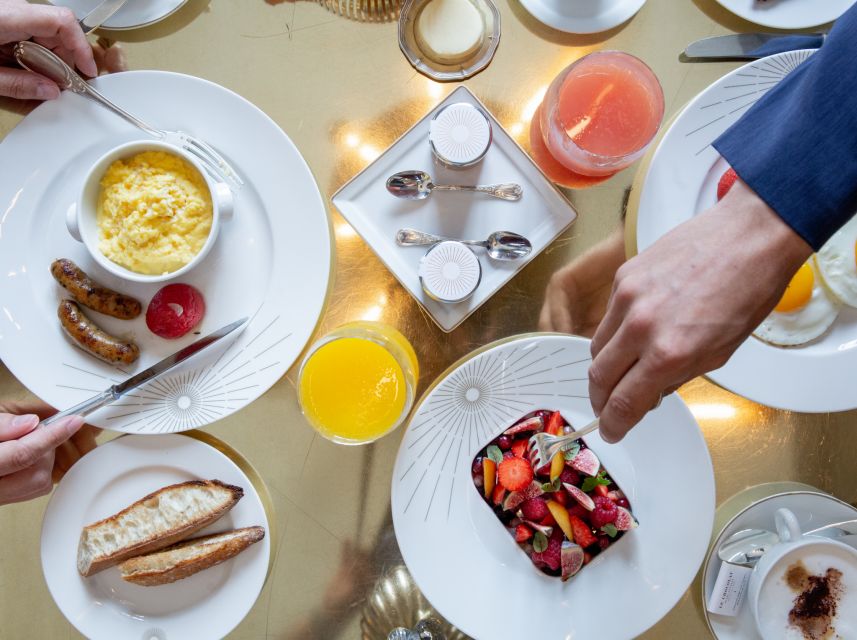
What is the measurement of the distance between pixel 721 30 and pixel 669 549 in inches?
45.5

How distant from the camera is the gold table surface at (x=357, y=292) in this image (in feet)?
4.87

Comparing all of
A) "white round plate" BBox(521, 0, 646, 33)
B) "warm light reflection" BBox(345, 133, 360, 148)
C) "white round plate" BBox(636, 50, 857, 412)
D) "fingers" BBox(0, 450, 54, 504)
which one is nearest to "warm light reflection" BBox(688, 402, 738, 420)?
"white round plate" BBox(636, 50, 857, 412)

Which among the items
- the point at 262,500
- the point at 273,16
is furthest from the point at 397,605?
the point at 273,16

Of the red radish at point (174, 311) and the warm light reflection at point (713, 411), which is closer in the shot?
the red radish at point (174, 311)

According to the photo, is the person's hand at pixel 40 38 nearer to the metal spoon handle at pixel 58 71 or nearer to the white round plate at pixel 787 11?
the metal spoon handle at pixel 58 71

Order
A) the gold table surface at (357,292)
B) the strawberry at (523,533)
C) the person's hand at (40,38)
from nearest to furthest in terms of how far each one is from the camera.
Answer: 1. the person's hand at (40,38)
2. the strawberry at (523,533)
3. the gold table surface at (357,292)

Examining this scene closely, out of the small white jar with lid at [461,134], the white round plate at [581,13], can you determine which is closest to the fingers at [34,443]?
the small white jar with lid at [461,134]

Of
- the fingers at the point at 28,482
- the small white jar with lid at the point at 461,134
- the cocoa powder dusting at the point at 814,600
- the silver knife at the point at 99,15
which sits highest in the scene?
the silver knife at the point at 99,15

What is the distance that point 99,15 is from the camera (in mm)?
1364

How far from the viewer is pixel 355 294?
1.51m

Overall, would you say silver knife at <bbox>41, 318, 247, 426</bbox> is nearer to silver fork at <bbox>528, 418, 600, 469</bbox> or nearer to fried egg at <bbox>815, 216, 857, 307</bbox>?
silver fork at <bbox>528, 418, 600, 469</bbox>

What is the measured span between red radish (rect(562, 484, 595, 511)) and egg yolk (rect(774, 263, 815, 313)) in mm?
563

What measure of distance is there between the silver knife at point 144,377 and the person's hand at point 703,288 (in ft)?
2.69

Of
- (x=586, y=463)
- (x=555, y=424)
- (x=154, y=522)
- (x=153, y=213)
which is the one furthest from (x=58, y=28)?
(x=586, y=463)
